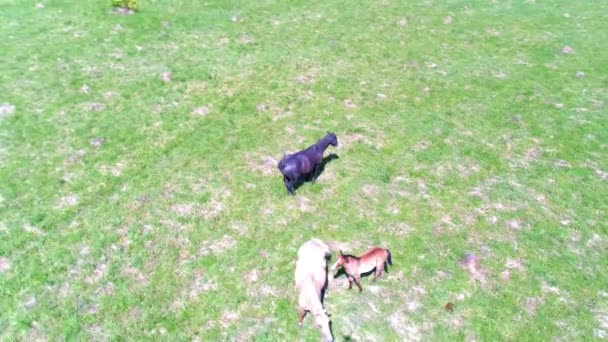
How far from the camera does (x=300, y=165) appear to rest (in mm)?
12859

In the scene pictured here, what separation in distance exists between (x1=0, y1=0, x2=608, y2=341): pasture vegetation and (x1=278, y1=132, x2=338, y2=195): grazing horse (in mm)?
444

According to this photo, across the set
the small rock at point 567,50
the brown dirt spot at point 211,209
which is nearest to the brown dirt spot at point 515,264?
the brown dirt spot at point 211,209

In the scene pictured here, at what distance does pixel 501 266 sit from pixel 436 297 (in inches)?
80.1

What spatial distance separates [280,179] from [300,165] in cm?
126

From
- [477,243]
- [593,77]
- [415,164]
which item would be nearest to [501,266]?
[477,243]

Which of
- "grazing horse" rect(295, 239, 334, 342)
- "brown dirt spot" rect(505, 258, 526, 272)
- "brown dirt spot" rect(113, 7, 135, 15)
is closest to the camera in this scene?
"grazing horse" rect(295, 239, 334, 342)

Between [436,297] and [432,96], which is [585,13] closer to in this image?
[432,96]

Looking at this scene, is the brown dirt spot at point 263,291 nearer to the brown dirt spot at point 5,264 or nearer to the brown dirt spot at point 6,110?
the brown dirt spot at point 5,264

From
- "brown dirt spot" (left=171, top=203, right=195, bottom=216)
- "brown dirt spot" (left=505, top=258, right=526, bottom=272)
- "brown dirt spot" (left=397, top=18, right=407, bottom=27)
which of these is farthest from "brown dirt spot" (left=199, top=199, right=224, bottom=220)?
"brown dirt spot" (left=397, top=18, right=407, bottom=27)

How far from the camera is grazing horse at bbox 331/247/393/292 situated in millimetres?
10203

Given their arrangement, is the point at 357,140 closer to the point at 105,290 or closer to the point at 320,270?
the point at 320,270

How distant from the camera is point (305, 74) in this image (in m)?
20.2

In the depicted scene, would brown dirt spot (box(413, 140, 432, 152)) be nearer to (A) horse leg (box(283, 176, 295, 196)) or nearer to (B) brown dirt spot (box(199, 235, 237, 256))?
(A) horse leg (box(283, 176, 295, 196))

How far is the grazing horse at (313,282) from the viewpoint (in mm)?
9359
